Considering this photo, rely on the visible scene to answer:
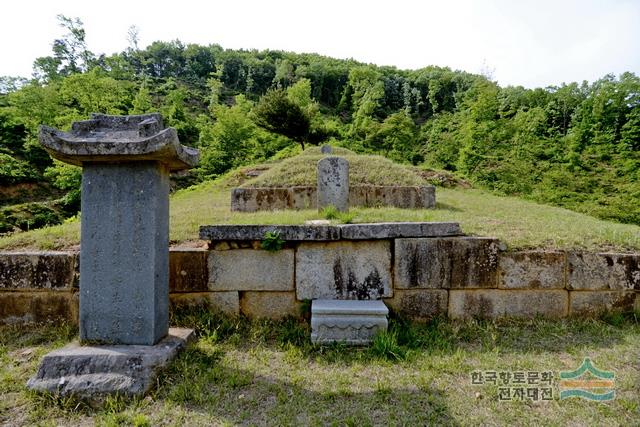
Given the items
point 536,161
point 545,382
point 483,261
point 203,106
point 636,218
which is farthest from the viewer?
point 203,106

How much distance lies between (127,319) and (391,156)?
20.8 meters

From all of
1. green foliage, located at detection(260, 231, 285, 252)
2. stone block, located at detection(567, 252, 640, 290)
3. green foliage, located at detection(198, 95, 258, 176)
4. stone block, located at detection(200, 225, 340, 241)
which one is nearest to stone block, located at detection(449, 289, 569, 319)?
stone block, located at detection(567, 252, 640, 290)

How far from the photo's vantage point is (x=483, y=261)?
148 inches

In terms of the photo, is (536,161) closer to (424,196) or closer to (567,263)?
(424,196)

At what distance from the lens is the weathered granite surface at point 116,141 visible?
2668 millimetres

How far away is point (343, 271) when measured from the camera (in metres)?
3.79

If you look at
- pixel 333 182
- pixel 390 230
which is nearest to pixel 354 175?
pixel 333 182

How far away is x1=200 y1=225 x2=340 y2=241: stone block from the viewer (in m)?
3.71

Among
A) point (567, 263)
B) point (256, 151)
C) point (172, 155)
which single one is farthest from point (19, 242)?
point (256, 151)

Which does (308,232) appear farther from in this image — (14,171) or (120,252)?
(14,171)

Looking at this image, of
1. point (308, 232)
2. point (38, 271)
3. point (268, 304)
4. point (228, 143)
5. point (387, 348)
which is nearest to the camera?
point (387, 348)

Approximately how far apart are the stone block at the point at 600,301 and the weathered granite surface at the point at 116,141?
433 centimetres

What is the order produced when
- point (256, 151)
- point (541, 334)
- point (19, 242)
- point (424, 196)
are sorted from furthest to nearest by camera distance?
1. point (256, 151)
2. point (424, 196)
3. point (19, 242)
4. point (541, 334)

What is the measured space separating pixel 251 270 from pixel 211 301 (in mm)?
557
